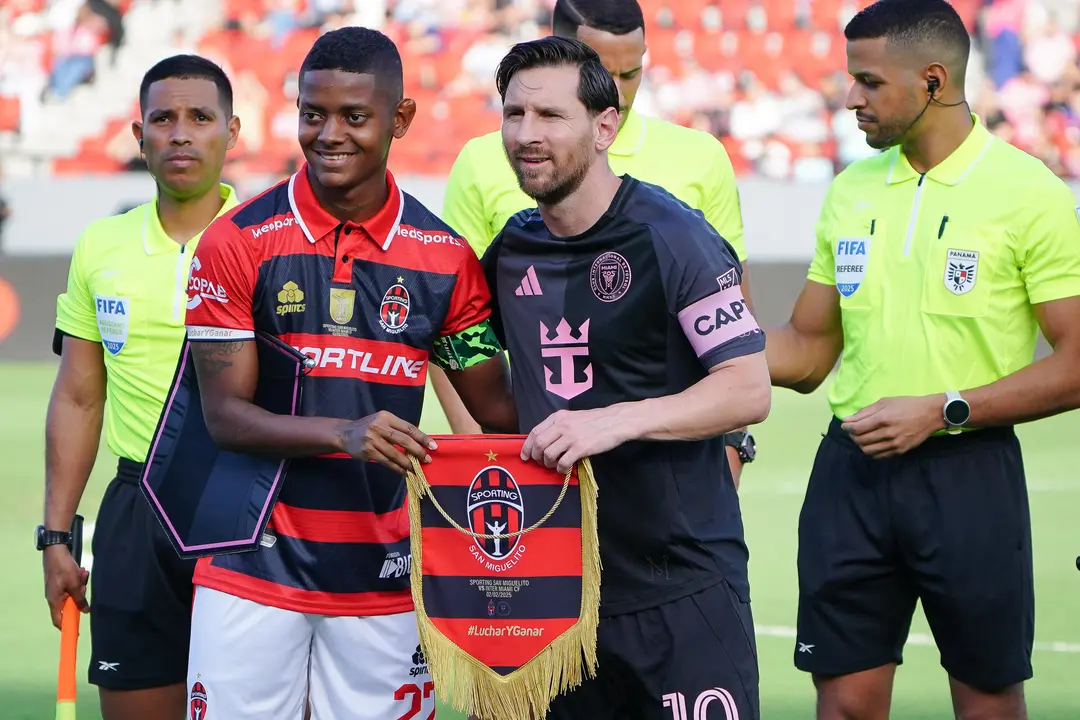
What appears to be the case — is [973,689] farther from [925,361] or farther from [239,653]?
[239,653]

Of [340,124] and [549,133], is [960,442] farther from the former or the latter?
[340,124]

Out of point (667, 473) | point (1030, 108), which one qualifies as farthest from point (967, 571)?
point (1030, 108)

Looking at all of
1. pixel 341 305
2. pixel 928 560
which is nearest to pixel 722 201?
pixel 928 560

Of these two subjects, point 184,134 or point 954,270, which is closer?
point 954,270

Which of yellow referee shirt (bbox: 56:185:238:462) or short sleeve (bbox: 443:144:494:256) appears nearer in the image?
yellow referee shirt (bbox: 56:185:238:462)

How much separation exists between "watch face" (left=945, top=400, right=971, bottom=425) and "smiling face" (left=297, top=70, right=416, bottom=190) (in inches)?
70.9

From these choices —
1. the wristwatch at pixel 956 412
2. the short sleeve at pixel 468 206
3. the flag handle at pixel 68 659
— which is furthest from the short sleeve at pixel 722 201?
the flag handle at pixel 68 659

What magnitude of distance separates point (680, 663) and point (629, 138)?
207 centimetres

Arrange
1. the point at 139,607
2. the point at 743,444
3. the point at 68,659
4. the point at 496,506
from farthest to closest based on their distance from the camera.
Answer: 1. the point at 743,444
2. the point at 139,607
3. the point at 68,659
4. the point at 496,506

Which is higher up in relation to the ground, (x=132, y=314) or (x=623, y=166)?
(x=623, y=166)

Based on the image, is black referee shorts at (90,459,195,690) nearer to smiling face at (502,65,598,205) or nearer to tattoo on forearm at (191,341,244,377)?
tattoo on forearm at (191,341,244,377)

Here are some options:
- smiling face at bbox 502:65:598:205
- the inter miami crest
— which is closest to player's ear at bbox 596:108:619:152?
smiling face at bbox 502:65:598:205

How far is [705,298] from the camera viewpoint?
319 cm

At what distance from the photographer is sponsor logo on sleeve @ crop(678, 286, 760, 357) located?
10.4 ft
